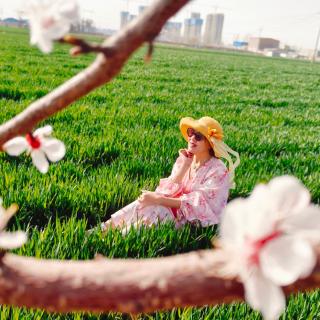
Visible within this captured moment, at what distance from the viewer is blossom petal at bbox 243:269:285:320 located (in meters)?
0.38

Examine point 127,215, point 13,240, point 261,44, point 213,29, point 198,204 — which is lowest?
point 261,44

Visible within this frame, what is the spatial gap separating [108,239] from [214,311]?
0.68 meters

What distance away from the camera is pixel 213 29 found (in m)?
152

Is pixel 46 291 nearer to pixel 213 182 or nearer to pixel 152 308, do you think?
pixel 152 308

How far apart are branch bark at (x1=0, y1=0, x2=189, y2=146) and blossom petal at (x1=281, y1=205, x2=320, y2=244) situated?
194 millimetres

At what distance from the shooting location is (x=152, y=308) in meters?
0.41

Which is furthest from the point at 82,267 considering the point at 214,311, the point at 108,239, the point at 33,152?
the point at 108,239

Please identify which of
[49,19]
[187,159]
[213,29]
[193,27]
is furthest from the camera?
[213,29]

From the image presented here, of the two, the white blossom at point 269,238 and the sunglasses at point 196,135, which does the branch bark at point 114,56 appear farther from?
the sunglasses at point 196,135

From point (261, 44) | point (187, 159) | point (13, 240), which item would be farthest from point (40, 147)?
point (261, 44)

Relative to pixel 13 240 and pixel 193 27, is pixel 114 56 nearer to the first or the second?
pixel 13 240

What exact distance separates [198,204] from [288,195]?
8.41 feet

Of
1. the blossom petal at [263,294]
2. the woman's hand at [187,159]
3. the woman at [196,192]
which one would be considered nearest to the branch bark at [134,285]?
the blossom petal at [263,294]

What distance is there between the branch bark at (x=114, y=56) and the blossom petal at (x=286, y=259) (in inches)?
7.8
